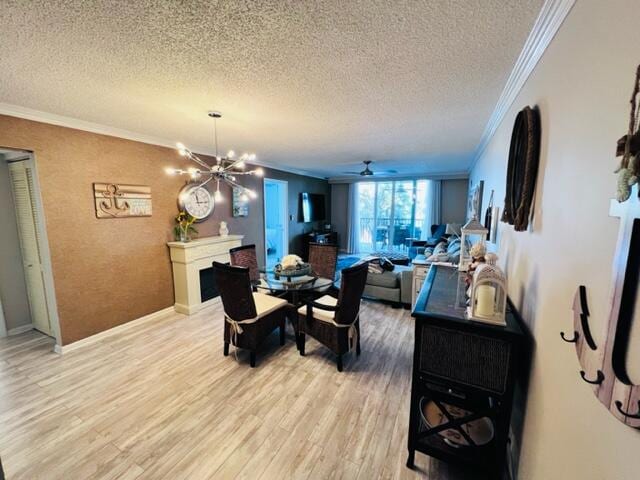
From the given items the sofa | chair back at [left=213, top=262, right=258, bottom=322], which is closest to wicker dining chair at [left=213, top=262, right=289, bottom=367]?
chair back at [left=213, top=262, right=258, bottom=322]

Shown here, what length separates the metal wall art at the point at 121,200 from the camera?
2.99 m

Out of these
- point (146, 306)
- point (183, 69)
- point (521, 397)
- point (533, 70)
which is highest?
point (183, 69)

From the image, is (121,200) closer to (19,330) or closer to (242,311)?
(19,330)

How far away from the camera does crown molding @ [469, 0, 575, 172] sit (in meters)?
1.12

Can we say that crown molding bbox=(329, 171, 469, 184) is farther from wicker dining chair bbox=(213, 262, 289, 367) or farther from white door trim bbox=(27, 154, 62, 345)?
white door trim bbox=(27, 154, 62, 345)

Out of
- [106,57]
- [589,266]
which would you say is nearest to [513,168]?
[589,266]

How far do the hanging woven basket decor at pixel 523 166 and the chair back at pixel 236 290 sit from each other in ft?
6.60

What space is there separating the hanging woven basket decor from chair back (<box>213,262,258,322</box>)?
201 cm

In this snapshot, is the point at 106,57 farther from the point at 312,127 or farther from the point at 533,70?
the point at 533,70

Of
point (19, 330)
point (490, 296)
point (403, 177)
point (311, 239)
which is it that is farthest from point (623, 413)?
point (403, 177)

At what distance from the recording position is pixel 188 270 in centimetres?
370

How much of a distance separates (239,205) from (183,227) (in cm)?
130

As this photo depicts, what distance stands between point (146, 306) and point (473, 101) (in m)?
4.40

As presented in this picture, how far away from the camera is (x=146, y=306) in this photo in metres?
3.52
